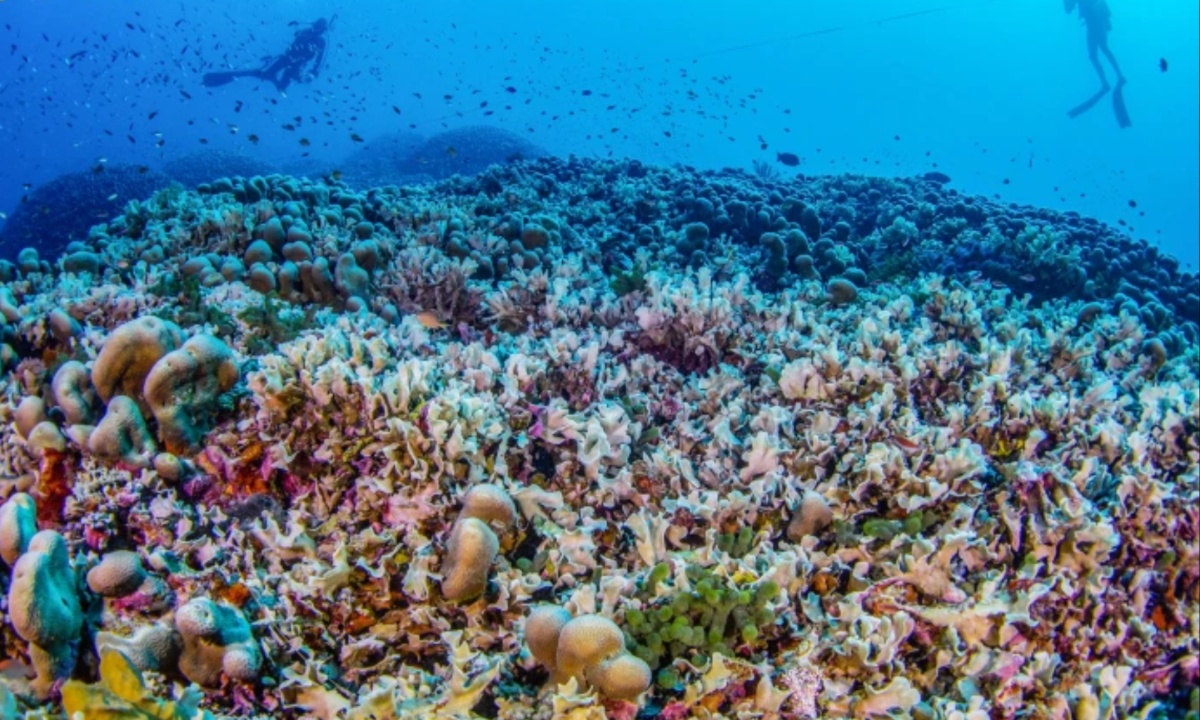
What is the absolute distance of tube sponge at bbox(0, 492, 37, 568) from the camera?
241cm

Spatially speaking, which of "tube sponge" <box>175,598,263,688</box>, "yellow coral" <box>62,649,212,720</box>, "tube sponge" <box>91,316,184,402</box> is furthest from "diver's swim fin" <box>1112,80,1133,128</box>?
"yellow coral" <box>62,649,212,720</box>

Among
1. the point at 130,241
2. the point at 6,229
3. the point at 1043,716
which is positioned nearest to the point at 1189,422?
the point at 1043,716

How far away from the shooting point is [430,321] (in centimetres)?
556

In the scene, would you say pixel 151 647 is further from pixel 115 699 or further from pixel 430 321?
pixel 430 321

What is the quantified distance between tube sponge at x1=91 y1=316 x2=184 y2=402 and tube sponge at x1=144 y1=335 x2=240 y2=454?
12 cm

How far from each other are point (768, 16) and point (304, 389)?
18080 centimetres

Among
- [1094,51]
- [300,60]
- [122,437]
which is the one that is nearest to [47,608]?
[122,437]

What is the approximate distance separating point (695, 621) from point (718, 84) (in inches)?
5031

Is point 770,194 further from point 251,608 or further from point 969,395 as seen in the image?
point 251,608

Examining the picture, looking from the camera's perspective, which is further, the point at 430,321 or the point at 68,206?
the point at 68,206

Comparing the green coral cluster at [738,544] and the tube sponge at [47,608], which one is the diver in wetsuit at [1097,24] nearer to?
the green coral cluster at [738,544]

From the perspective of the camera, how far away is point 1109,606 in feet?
9.10

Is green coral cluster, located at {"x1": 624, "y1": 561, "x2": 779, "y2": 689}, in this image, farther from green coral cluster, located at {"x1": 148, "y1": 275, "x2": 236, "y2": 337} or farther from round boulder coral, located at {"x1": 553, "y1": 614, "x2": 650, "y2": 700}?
green coral cluster, located at {"x1": 148, "y1": 275, "x2": 236, "y2": 337}

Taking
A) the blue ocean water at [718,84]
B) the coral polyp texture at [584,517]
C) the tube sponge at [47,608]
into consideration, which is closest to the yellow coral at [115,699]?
the coral polyp texture at [584,517]
